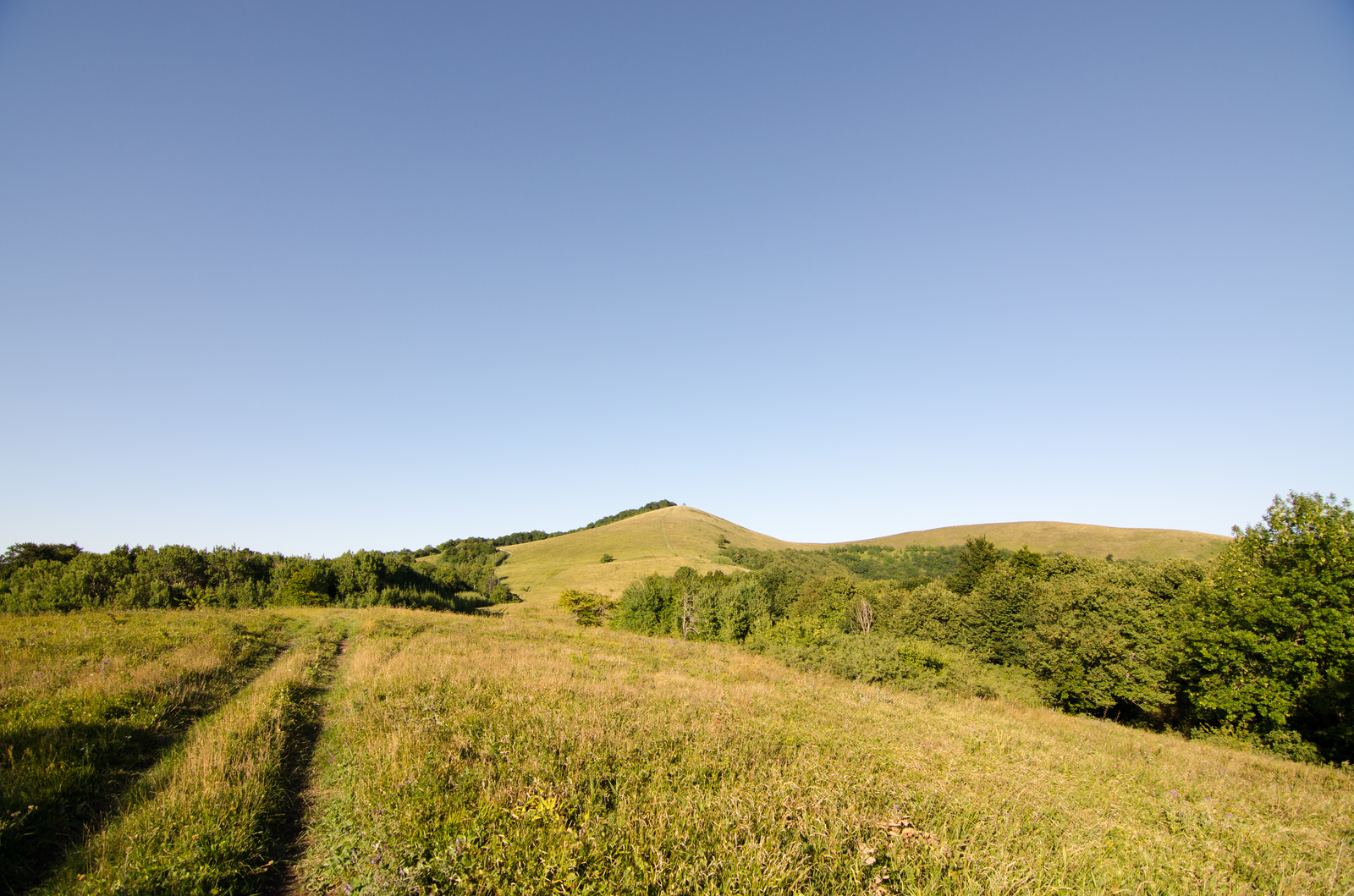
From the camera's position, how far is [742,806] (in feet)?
19.8

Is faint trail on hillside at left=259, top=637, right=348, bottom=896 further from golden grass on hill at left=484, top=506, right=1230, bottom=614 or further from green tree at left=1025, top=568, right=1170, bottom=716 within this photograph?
golden grass on hill at left=484, top=506, right=1230, bottom=614

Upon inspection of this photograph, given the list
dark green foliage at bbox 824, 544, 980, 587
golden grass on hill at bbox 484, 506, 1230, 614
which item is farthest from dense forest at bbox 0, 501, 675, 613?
dark green foliage at bbox 824, 544, 980, 587

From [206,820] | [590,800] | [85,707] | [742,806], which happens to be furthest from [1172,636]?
[85,707]

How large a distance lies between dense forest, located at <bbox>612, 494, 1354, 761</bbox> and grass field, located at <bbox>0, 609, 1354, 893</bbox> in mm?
14158

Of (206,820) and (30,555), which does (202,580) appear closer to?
(30,555)

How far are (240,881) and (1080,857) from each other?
9403 millimetres

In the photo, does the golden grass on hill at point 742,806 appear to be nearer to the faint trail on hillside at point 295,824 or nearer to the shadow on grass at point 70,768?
the faint trail on hillside at point 295,824

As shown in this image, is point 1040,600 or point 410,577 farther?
point 410,577

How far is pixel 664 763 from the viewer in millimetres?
7477

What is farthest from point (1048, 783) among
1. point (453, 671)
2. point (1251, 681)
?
point (1251, 681)

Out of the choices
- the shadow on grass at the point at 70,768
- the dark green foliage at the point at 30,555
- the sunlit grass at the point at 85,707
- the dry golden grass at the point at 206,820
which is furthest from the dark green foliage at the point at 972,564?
the dark green foliage at the point at 30,555

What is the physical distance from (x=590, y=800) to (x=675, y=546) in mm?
117567

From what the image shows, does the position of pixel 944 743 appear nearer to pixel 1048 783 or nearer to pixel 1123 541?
pixel 1048 783

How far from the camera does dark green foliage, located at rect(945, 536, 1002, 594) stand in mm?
74375
